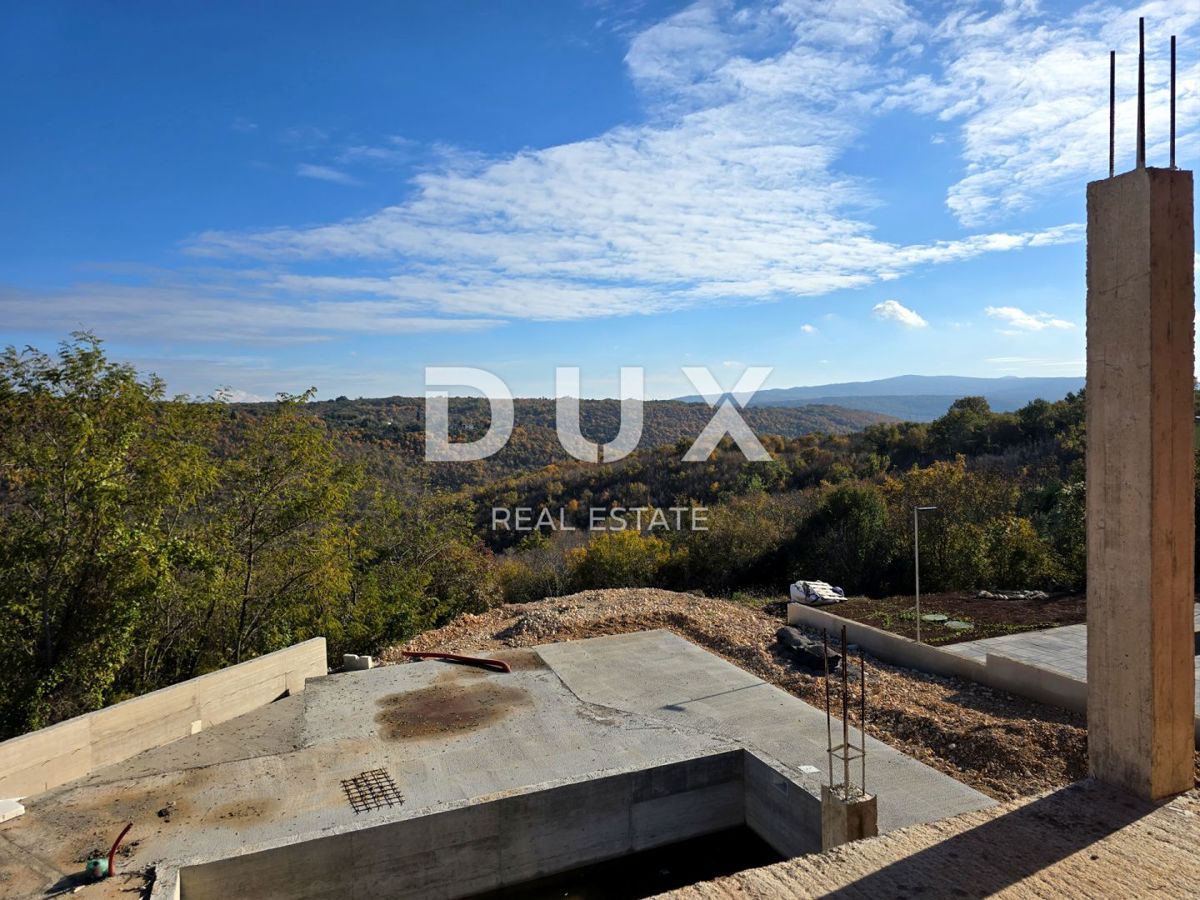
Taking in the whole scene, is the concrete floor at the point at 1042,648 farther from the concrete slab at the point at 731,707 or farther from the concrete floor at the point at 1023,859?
the concrete floor at the point at 1023,859

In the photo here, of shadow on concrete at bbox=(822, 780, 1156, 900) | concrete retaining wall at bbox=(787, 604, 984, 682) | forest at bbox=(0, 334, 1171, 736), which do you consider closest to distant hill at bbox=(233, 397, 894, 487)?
forest at bbox=(0, 334, 1171, 736)

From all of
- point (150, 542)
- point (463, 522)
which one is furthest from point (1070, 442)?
point (150, 542)

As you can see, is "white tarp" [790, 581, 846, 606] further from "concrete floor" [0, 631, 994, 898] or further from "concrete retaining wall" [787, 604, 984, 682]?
"concrete floor" [0, 631, 994, 898]

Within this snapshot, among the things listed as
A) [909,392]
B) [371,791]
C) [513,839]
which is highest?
[909,392]

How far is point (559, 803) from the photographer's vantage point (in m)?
6.01

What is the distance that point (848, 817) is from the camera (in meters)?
4.36

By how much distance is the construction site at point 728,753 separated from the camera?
3.42 m

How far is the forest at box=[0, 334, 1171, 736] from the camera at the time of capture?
24.2ft

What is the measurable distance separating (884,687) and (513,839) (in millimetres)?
4342

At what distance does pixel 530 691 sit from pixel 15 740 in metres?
4.48

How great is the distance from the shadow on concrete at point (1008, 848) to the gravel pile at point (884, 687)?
93.7 inches

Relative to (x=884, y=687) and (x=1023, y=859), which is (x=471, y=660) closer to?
(x=884, y=687)

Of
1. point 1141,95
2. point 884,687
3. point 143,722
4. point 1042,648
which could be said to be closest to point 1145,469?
point 1141,95

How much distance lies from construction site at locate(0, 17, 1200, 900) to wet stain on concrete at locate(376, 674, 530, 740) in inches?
1.4
